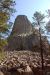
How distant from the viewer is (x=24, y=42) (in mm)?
105125

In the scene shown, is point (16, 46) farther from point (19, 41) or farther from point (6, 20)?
point (6, 20)

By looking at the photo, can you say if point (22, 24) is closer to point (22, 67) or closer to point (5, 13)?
point (22, 67)

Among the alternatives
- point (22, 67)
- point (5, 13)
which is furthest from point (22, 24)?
point (5, 13)

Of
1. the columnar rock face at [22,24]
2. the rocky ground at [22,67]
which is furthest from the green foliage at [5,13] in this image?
the columnar rock face at [22,24]

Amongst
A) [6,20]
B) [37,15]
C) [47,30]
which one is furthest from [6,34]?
[37,15]

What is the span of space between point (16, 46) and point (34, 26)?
6110 centimetres

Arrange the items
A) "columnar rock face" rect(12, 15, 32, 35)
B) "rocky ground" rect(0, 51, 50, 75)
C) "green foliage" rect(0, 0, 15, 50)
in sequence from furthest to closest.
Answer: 1. "columnar rock face" rect(12, 15, 32, 35)
2. "rocky ground" rect(0, 51, 50, 75)
3. "green foliage" rect(0, 0, 15, 50)

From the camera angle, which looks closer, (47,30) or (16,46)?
(47,30)

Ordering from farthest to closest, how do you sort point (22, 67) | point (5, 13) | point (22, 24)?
1. point (22, 24)
2. point (22, 67)
3. point (5, 13)

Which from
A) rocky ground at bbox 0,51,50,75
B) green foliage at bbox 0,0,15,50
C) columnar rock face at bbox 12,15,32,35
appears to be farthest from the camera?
columnar rock face at bbox 12,15,32,35

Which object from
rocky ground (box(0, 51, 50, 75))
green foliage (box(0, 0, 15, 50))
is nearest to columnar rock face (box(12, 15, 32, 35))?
rocky ground (box(0, 51, 50, 75))

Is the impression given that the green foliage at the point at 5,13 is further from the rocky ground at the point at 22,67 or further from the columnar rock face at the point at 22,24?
the columnar rock face at the point at 22,24

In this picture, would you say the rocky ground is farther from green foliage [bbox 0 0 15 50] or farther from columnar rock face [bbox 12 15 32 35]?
columnar rock face [bbox 12 15 32 35]

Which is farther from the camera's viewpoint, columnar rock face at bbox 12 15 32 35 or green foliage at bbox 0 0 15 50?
columnar rock face at bbox 12 15 32 35
